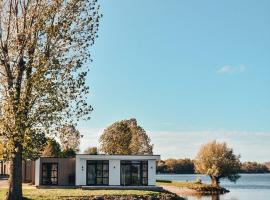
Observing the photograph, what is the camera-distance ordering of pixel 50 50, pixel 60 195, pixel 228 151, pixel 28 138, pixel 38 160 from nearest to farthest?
1. pixel 28 138
2. pixel 50 50
3. pixel 60 195
4. pixel 38 160
5. pixel 228 151

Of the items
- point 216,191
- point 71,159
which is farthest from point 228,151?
point 71,159

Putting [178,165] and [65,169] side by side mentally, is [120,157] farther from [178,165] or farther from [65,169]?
[178,165]

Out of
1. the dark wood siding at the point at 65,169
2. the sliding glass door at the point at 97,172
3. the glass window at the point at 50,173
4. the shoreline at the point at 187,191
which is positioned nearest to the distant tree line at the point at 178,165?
the shoreline at the point at 187,191

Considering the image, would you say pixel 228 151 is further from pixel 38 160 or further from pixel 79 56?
pixel 79 56

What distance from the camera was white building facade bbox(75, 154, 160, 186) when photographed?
43.6 m

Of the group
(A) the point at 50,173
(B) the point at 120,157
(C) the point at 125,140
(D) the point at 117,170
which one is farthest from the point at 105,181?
(C) the point at 125,140

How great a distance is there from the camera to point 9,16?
97.9ft

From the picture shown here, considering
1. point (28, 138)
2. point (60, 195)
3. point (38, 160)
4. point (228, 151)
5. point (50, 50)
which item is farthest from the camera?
point (228, 151)

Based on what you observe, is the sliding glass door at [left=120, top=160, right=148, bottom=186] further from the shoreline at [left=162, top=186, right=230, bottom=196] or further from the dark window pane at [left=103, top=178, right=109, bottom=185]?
the shoreline at [left=162, top=186, right=230, bottom=196]

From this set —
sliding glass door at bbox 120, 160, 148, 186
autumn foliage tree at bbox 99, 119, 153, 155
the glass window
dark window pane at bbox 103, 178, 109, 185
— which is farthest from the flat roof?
autumn foliage tree at bbox 99, 119, 153, 155

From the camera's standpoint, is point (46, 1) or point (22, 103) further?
point (46, 1)

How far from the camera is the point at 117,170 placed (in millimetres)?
43875

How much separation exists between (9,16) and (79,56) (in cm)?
481

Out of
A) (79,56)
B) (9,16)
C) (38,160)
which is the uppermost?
(9,16)
